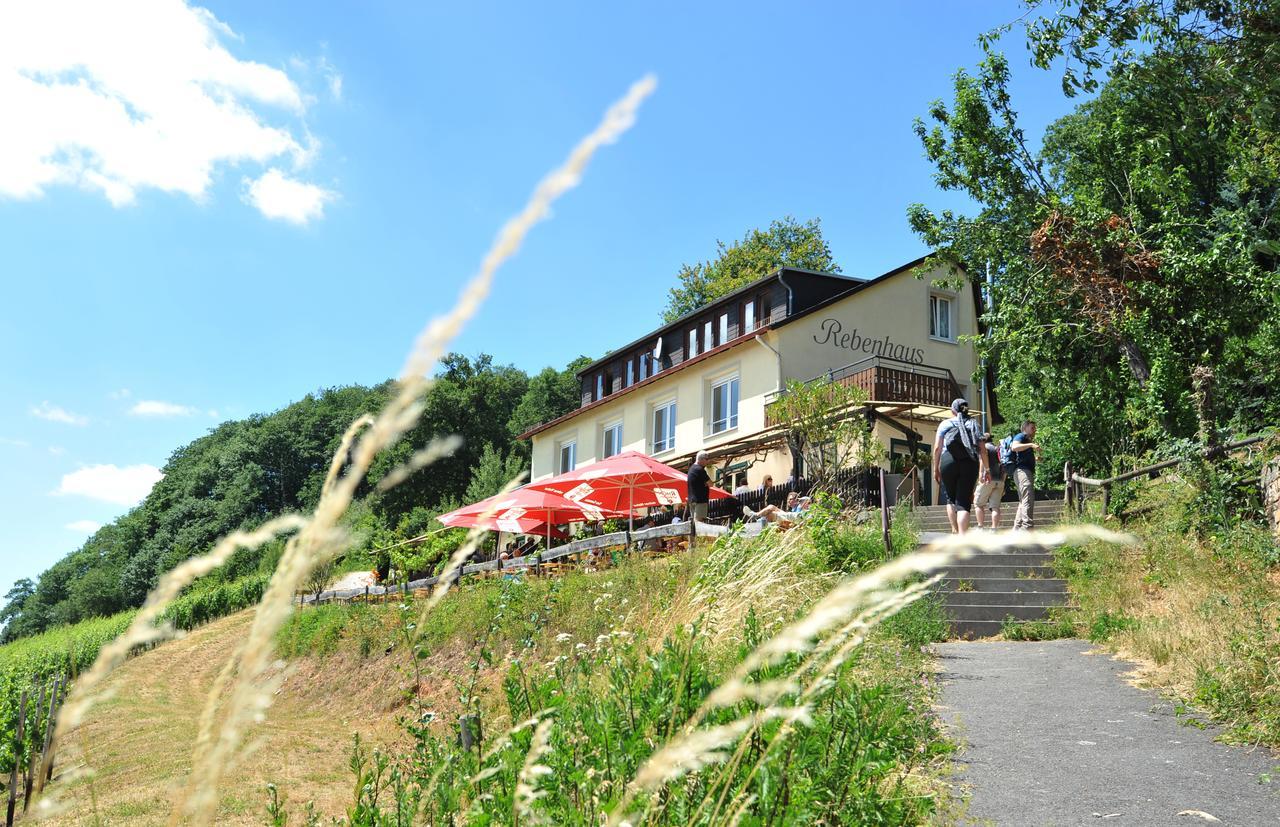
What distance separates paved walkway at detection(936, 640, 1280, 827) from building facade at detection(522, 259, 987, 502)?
17.2m

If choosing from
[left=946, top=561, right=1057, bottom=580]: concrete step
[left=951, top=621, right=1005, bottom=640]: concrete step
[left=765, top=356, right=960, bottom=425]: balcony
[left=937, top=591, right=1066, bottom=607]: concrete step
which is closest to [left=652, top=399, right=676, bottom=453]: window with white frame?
[left=765, top=356, right=960, bottom=425]: balcony

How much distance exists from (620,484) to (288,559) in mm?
18821

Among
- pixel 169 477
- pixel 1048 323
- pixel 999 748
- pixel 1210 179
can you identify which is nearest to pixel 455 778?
pixel 999 748

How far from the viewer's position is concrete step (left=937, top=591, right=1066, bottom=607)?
39.2 feet

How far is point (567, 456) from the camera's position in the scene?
40719 millimetres

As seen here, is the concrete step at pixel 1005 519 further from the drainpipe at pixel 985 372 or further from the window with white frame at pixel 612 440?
the window with white frame at pixel 612 440

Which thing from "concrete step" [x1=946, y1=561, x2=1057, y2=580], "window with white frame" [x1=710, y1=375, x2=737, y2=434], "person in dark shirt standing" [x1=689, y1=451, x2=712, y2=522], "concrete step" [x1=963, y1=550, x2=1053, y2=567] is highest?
"window with white frame" [x1=710, y1=375, x2=737, y2=434]

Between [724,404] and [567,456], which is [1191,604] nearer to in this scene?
[724,404]

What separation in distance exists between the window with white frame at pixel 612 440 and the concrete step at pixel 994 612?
2534 centimetres

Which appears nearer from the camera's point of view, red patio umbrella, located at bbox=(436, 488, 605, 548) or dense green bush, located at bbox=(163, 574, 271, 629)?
red patio umbrella, located at bbox=(436, 488, 605, 548)

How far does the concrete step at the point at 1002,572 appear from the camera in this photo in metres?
13.1

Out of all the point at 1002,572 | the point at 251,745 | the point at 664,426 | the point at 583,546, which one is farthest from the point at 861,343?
the point at 251,745

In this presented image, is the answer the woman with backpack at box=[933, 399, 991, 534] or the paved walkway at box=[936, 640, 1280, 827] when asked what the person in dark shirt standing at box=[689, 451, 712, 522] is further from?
the paved walkway at box=[936, 640, 1280, 827]

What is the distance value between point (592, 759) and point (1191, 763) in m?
4.05
